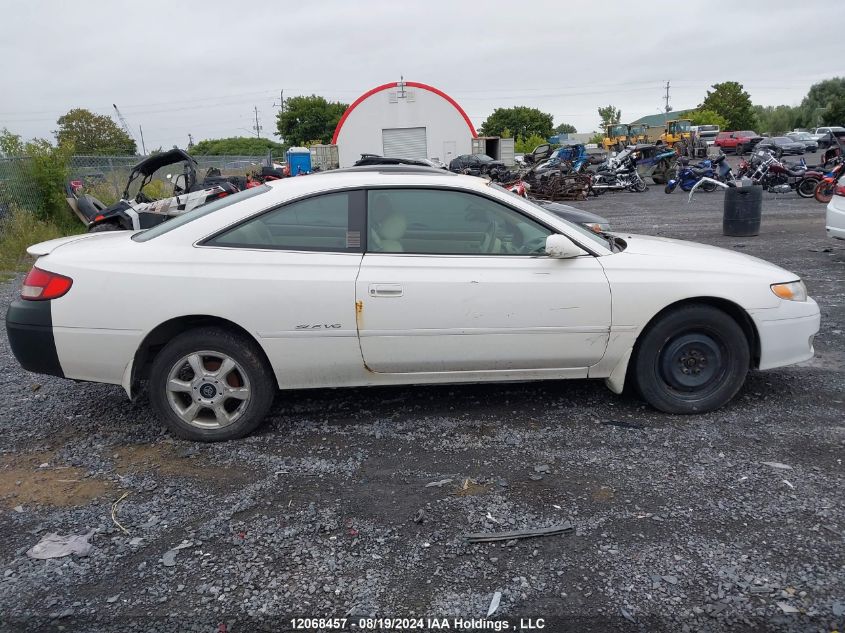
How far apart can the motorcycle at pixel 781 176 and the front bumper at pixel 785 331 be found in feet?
54.2

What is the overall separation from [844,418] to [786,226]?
10648 mm

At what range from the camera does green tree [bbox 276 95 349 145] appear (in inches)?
2975

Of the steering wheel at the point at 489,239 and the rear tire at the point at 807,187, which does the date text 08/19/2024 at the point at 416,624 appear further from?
the rear tire at the point at 807,187

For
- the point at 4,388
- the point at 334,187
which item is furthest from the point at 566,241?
the point at 4,388

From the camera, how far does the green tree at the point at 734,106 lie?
73.8m

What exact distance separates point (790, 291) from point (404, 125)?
31444mm

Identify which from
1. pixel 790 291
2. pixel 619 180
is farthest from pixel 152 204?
pixel 619 180

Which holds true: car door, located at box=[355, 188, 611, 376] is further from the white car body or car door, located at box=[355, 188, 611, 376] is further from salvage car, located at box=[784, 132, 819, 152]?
salvage car, located at box=[784, 132, 819, 152]

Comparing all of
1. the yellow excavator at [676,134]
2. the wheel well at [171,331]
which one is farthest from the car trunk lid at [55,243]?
the yellow excavator at [676,134]

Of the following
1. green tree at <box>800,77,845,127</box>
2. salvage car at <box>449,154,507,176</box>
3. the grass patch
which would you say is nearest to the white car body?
the grass patch

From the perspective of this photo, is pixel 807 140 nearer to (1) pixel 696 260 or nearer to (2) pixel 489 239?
(1) pixel 696 260

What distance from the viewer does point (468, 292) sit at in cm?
379

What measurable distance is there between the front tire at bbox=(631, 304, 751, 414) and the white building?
30.4 metres

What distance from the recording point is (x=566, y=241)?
3859mm
